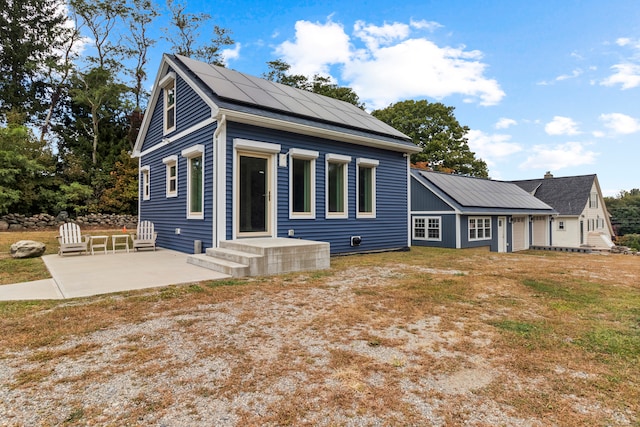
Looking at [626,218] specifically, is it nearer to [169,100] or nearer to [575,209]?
[575,209]

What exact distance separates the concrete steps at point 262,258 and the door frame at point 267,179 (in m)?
0.76

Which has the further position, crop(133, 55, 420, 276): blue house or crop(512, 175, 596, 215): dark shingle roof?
crop(512, 175, 596, 215): dark shingle roof

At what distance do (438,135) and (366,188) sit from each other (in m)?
24.5

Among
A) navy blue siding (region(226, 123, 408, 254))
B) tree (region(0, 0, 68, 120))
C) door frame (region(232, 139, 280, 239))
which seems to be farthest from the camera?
A: tree (region(0, 0, 68, 120))

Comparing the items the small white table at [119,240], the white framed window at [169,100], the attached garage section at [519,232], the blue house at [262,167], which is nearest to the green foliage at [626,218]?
the attached garage section at [519,232]

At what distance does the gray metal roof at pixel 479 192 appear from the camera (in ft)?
51.8

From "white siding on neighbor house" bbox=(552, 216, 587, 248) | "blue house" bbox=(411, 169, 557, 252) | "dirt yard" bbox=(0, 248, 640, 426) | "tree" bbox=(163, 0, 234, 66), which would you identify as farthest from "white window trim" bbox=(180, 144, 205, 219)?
"white siding on neighbor house" bbox=(552, 216, 587, 248)

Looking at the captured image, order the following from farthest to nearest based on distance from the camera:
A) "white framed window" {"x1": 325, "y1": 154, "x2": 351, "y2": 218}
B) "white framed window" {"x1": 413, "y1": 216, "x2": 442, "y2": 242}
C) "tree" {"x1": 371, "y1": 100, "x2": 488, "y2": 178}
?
"tree" {"x1": 371, "y1": 100, "x2": 488, "y2": 178} → "white framed window" {"x1": 413, "y1": 216, "x2": 442, "y2": 242} → "white framed window" {"x1": 325, "y1": 154, "x2": 351, "y2": 218}

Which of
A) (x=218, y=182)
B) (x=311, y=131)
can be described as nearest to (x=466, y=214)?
(x=311, y=131)

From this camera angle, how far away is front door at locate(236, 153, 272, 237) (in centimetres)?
780

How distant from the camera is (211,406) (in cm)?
194

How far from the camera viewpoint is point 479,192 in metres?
17.7

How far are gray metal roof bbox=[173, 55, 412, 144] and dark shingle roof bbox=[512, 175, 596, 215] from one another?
20066mm

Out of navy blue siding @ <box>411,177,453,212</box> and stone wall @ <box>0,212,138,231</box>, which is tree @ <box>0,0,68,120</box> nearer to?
stone wall @ <box>0,212,138,231</box>
